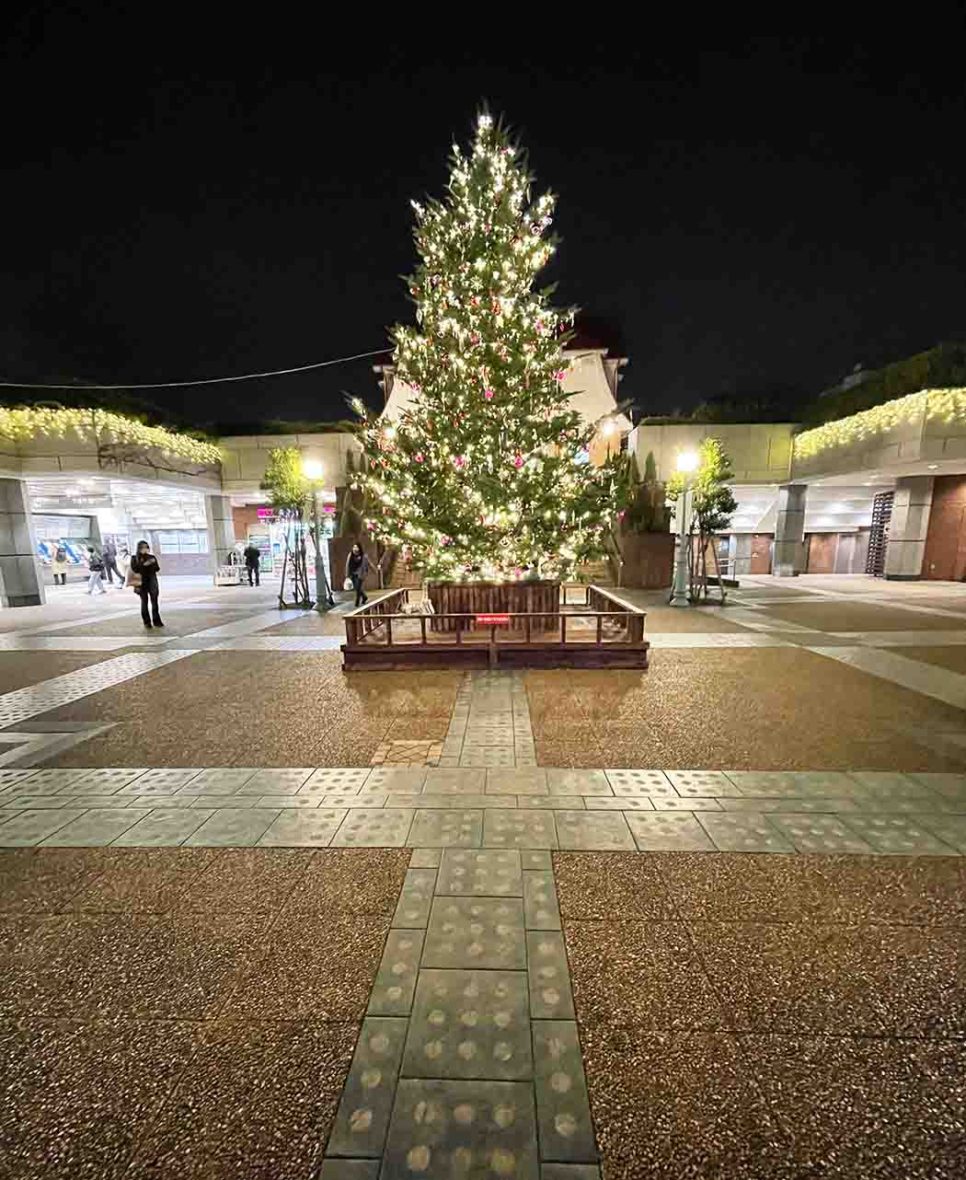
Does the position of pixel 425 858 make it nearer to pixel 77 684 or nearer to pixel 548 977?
pixel 548 977

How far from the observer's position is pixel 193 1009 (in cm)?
209

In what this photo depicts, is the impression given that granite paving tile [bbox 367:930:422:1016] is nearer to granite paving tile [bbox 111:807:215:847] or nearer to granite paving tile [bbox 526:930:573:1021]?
granite paving tile [bbox 526:930:573:1021]

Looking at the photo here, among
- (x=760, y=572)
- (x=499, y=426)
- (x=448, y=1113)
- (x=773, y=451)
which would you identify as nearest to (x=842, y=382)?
(x=773, y=451)

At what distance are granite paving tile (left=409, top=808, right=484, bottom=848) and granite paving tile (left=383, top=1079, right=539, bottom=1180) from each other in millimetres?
1432

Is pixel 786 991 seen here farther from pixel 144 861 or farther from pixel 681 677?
pixel 681 677

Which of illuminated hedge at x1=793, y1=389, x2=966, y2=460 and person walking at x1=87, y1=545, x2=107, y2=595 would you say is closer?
illuminated hedge at x1=793, y1=389, x2=966, y2=460

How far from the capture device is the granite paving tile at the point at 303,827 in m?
3.26

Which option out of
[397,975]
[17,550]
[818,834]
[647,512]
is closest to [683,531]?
[647,512]

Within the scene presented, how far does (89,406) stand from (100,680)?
13.5 metres

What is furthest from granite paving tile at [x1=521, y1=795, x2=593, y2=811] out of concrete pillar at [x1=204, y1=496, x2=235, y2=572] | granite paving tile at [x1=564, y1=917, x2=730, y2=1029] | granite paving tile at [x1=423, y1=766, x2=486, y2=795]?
concrete pillar at [x1=204, y1=496, x2=235, y2=572]

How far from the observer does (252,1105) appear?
170 centimetres

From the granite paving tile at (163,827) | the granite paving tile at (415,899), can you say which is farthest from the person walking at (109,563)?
the granite paving tile at (415,899)

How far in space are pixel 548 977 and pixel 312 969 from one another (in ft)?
3.69

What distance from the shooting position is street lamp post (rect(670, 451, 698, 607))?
41.2 feet
